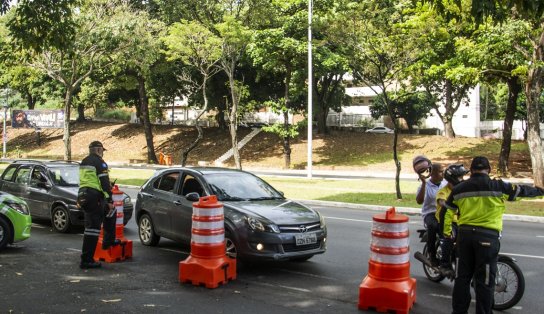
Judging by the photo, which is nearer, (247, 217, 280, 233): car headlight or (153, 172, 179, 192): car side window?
(247, 217, 280, 233): car headlight

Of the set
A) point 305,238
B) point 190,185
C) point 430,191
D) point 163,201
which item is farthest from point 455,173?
point 163,201

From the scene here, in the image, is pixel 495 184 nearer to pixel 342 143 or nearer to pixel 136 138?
pixel 342 143

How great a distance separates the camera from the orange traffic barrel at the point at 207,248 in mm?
6809

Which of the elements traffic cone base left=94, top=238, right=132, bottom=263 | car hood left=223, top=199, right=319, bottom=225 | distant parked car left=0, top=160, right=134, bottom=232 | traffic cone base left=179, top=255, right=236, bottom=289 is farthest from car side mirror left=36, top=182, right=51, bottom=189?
traffic cone base left=179, top=255, right=236, bottom=289

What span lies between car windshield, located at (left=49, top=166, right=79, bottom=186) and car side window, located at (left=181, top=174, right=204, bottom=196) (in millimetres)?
4075

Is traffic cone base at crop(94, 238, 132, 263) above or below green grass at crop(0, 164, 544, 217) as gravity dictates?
above

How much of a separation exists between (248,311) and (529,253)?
5899mm

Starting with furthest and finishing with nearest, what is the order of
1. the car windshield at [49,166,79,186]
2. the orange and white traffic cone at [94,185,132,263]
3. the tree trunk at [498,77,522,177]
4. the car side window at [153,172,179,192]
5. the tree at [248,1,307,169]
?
1. the tree at [248,1,307,169]
2. the tree trunk at [498,77,522,177]
3. the car windshield at [49,166,79,186]
4. the car side window at [153,172,179,192]
5. the orange and white traffic cone at [94,185,132,263]

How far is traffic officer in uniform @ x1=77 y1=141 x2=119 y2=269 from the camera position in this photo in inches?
312

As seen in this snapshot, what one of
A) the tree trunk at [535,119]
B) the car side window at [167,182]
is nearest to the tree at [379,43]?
the tree trunk at [535,119]

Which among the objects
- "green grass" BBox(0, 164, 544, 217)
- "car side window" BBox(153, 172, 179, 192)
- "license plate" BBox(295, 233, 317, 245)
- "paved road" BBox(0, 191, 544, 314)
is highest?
"car side window" BBox(153, 172, 179, 192)

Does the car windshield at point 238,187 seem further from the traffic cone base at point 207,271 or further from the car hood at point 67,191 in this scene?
the car hood at point 67,191

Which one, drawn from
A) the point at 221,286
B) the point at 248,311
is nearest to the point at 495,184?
the point at 248,311

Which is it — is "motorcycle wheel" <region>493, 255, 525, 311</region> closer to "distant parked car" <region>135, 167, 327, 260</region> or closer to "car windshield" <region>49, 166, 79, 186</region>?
"distant parked car" <region>135, 167, 327, 260</region>
